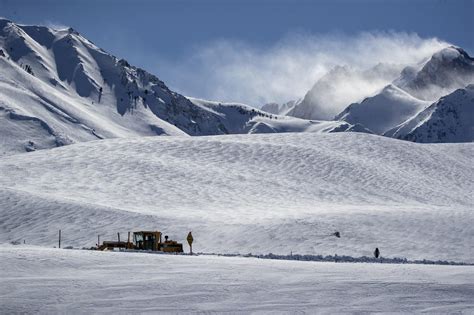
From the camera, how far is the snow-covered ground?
57.1 feet

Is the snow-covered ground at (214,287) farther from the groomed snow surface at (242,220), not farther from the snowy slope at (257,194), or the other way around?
the snowy slope at (257,194)

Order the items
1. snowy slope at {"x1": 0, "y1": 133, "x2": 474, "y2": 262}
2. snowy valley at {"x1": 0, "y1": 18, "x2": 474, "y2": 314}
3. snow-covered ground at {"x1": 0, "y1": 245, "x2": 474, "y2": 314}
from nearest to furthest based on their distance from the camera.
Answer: snow-covered ground at {"x1": 0, "y1": 245, "x2": 474, "y2": 314} < snowy valley at {"x1": 0, "y1": 18, "x2": 474, "y2": 314} < snowy slope at {"x1": 0, "y1": 133, "x2": 474, "y2": 262}

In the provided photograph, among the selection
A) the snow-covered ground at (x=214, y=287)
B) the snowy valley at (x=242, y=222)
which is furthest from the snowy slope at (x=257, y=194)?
the snow-covered ground at (x=214, y=287)

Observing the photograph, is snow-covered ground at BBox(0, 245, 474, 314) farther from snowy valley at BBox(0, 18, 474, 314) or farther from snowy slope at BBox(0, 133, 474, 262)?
snowy slope at BBox(0, 133, 474, 262)

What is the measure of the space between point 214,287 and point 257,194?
45474 mm

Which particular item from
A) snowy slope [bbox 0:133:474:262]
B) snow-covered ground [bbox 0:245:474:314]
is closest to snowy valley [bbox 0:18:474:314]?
snow-covered ground [bbox 0:245:474:314]

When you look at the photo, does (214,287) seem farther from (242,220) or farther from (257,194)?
(257,194)

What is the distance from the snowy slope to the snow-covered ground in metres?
18.3

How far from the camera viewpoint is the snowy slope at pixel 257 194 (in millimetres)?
46000

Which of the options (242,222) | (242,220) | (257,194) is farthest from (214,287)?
(257,194)

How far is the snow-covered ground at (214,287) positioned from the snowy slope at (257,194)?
18.3 m

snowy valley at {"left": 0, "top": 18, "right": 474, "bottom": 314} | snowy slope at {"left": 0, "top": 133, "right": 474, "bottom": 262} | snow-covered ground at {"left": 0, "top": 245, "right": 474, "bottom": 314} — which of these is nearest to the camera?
snow-covered ground at {"left": 0, "top": 245, "right": 474, "bottom": 314}

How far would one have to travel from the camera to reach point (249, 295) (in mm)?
18844

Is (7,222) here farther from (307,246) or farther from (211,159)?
(211,159)
